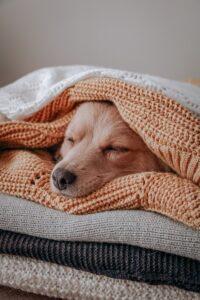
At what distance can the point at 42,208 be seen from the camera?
35.7 inches

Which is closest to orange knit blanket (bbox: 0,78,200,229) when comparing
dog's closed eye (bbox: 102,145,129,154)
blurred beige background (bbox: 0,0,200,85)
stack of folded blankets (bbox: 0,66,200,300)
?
stack of folded blankets (bbox: 0,66,200,300)

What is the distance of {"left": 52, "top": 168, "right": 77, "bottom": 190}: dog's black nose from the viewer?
0.95m

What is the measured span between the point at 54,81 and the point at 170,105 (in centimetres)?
63

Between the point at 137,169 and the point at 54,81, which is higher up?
the point at 54,81

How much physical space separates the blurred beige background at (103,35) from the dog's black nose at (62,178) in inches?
59.6

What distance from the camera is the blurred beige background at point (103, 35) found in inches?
88.4

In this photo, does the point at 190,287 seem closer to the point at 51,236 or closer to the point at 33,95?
the point at 51,236

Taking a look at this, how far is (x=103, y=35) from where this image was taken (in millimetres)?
2365

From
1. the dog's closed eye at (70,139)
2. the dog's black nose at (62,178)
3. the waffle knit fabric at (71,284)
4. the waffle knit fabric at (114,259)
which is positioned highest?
the dog's black nose at (62,178)

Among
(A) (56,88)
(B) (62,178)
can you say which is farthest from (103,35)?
(B) (62,178)

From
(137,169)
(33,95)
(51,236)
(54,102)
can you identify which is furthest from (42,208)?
(33,95)

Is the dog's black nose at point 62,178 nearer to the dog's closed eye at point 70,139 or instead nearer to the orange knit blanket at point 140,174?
the orange knit blanket at point 140,174

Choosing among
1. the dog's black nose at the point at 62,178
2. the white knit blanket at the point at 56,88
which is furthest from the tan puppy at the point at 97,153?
the white knit blanket at the point at 56,88

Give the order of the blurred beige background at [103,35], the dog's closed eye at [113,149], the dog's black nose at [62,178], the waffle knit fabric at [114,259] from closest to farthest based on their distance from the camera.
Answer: the waffle knit fabric at [114,259]
the dog's black nose at [62,178]
the dog's closed eye at [113,149]
the blurred beige background at [103,35]
